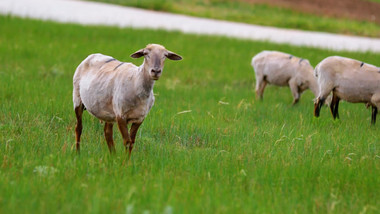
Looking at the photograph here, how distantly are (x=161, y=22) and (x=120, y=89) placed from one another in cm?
1479

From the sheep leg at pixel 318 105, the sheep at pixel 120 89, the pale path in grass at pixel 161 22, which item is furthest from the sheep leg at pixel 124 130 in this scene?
the pale path in grass at pixel 161 22

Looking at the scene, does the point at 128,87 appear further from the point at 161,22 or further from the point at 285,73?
the point at 161,22

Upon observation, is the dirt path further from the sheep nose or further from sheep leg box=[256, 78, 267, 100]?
the sheep nose

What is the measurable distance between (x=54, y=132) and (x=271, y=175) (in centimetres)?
311

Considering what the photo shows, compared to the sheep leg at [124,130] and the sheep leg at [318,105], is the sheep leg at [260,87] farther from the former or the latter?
the sheep leg at [124,130]

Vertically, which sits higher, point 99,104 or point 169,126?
point 99,104

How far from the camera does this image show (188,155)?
7395 millimetres

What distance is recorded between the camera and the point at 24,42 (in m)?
15.3

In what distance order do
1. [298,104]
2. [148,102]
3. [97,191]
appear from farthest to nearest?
[298,104]
[148,102]
[97,191]

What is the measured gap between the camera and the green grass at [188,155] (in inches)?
223

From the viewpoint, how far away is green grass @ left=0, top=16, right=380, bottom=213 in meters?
5.67

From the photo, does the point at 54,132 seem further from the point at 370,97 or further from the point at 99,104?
the point at 370,97

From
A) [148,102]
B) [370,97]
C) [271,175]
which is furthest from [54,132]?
[370,97]

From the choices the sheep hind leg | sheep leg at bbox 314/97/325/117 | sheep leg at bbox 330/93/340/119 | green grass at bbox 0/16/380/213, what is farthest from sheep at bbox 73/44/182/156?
the sheep hind leg
